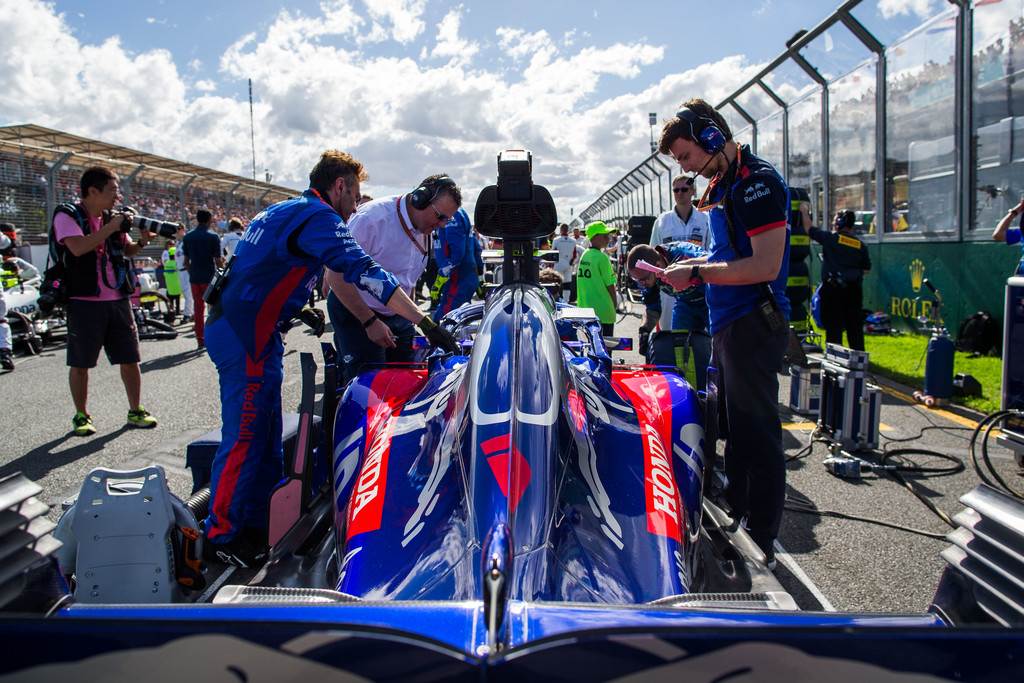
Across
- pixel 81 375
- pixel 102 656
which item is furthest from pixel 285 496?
pixel 81 375

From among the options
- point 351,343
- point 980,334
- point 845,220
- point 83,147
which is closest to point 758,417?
point 351,343

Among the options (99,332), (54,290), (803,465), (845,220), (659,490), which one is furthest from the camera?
(845,220)

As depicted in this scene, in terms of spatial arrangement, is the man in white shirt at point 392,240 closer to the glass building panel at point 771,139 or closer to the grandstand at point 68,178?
the glass building panel at point 771,139

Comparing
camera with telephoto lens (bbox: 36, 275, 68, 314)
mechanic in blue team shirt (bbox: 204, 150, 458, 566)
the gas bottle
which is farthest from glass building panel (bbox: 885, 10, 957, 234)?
camera with telephoto lens (bbox: 36, 275, 68, 314)

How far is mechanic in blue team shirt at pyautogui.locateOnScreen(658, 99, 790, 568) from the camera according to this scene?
261 centimetres

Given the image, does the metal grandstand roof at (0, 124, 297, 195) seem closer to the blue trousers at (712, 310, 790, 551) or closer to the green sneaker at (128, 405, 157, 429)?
the green sneaker at (128, 405, 157, 429)

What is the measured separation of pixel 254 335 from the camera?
289 centimetres

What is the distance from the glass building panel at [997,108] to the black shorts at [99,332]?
9.62 meters

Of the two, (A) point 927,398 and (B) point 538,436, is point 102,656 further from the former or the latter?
(A) point 927,398

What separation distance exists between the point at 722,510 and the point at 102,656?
2.29m

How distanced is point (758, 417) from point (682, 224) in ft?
11.5

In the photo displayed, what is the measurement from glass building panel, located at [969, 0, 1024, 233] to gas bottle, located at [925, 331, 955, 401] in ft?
10.6

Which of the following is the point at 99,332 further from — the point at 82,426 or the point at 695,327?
the point at 695,327

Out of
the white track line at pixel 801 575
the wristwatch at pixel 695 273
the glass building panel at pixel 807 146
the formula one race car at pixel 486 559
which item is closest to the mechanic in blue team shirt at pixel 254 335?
the formula one race car at pixel 486 559
